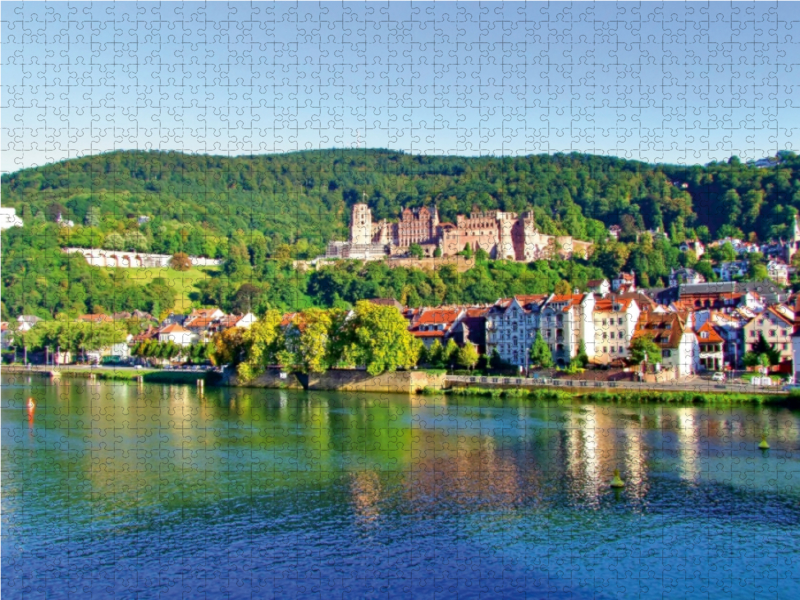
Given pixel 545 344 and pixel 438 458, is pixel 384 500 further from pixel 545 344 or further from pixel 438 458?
pixel 545 344

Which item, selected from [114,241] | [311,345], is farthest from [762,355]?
[114,241]

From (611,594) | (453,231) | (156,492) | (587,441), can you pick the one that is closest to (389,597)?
(611,594)

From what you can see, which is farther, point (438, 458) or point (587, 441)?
point (587, 441)

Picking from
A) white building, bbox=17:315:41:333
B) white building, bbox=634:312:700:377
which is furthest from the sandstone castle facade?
white building, bbox=634:312:700:377

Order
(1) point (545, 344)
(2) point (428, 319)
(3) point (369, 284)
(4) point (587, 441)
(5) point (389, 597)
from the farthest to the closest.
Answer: (3) point (369, 284), (2) point (428, 319), (1) point (545, 344), (4) point (587, 441), (5) point (389, 597)

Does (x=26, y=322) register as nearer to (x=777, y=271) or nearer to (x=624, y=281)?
(x=624, y=281)

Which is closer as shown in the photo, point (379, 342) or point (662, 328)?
point (379, 342)
